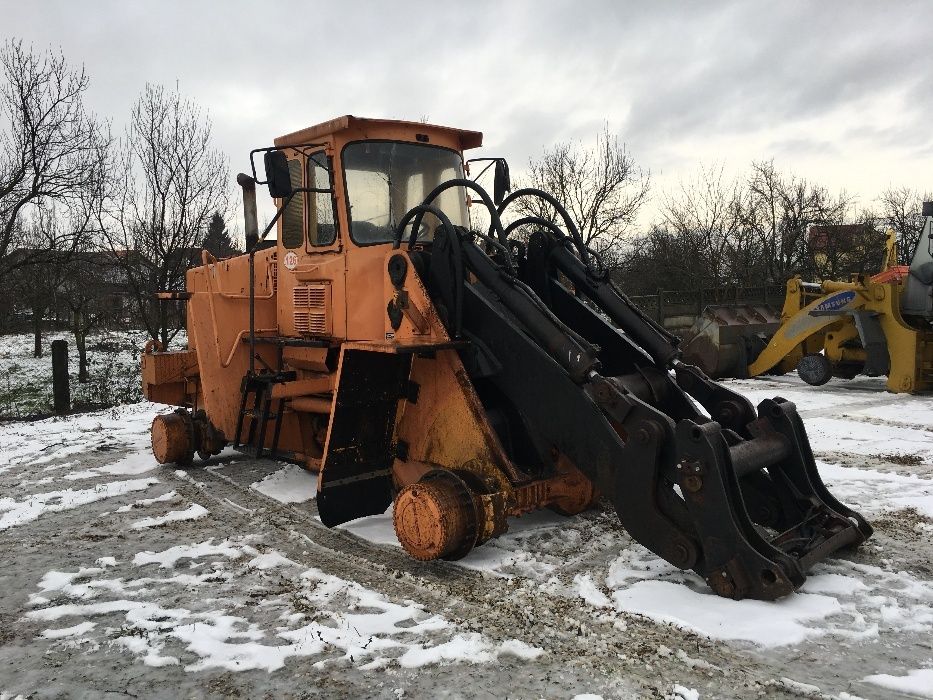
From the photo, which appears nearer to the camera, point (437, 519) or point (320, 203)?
point (437, 519)

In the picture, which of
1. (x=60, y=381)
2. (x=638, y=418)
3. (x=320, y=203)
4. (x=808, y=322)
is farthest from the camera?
(x=808, y=322)

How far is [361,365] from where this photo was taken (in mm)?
4840

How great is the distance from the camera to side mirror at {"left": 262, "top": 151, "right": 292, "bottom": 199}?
17.0ft

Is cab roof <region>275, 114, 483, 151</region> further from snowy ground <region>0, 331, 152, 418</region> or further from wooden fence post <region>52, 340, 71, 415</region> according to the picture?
snowy ground <region>0, 331, 152, 418</region>

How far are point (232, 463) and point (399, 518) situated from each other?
12.1 ft

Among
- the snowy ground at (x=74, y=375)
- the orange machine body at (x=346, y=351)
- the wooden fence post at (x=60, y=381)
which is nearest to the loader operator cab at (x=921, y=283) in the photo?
the orange machine body at (x=346, y=351)

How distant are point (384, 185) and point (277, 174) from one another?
81 centimetres

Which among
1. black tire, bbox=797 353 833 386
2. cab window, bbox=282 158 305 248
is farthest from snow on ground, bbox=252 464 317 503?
black tire, bbox=797 353 833 386

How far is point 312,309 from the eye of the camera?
5.72 metres

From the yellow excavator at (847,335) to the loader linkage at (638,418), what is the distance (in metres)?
8.96

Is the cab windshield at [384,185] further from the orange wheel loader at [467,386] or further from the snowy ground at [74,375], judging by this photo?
the snowy ground at [74,375]

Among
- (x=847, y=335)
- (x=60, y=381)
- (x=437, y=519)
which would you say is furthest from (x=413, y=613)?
(x=847, y=335)

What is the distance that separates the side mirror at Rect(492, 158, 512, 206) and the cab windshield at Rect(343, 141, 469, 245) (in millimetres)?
535

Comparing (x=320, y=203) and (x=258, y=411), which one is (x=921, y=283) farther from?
(x=258, y=411)
